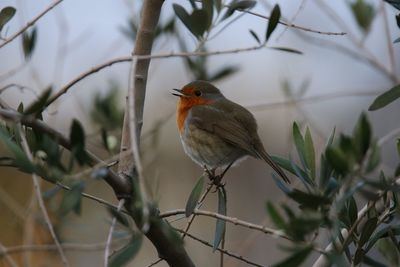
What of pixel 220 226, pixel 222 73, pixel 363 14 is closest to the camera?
pixel 220 226

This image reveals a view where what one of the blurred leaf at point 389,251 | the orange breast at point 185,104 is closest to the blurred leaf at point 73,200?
the blurred leaf at point 389,251

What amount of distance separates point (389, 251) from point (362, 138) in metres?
0.65

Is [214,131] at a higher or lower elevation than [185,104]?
lower

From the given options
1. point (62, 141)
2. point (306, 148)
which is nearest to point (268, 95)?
point (306, 148)

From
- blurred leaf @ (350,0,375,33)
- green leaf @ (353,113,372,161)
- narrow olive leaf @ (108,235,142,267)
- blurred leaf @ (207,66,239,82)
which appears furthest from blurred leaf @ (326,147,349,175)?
blurred leaf @ (207,66,239,82)

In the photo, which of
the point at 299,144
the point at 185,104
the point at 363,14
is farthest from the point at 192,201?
the point at 185,104

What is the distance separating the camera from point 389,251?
177 cm

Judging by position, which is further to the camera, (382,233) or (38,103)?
(382,233)

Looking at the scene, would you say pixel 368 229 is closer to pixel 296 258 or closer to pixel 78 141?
pixel 296 258

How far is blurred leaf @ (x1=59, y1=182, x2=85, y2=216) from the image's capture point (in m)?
1.29

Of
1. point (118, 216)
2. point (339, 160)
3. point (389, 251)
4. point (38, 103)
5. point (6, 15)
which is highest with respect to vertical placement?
point (6, 15)

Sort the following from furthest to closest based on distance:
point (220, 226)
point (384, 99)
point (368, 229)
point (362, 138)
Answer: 1. point (220, 226)
2. point (384, 99)
3. point (368, 229)
4. point (362, 138)

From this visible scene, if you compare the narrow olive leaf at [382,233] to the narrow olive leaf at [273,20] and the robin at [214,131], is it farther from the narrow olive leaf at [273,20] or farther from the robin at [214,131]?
the robin at [214,131]

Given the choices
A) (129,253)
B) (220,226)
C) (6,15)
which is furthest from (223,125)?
(129,253)
